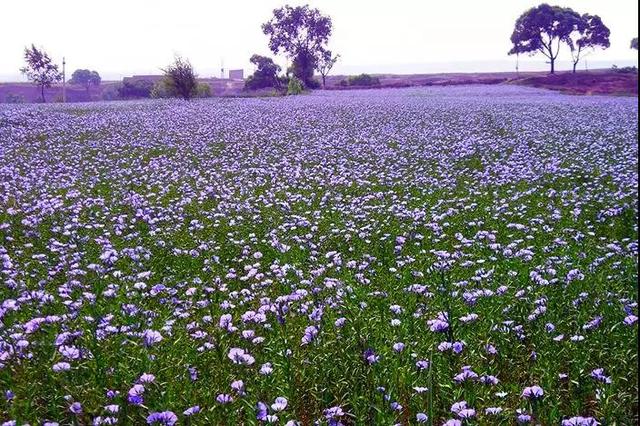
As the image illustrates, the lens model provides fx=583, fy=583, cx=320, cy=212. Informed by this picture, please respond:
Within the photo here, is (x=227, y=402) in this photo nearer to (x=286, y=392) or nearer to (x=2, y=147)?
(x=286, y=392)

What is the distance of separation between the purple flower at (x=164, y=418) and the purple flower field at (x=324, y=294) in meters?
0.02

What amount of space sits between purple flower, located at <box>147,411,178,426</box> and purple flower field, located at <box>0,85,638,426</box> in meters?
0.02

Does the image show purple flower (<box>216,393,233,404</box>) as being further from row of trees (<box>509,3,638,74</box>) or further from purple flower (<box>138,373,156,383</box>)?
row of trees (<box>509,3,638,74</box>)

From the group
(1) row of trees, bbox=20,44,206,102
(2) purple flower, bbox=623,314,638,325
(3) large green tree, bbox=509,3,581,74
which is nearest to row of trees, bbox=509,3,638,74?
(3) large green tree, bbox=509,3,581,74

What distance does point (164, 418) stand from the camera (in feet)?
Result: 9.39

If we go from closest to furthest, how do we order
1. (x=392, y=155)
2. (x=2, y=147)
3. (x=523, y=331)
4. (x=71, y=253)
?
(x=523, y=331) → (x=71, y=253) → (x=392, y=155) → (x=2, y=147)

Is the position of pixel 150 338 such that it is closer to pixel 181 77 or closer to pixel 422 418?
pixel 422 418

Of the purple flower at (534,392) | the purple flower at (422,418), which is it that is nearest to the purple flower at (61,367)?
the purple flower at (422,418)

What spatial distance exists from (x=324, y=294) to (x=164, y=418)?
82.4 inches

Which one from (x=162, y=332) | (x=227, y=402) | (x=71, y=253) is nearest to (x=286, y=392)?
(x=227, y=402)

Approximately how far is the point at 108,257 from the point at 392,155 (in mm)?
8561

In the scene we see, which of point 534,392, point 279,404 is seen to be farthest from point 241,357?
point 534,392

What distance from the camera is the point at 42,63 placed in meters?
63.7

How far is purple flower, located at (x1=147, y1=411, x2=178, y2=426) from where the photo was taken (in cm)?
285
